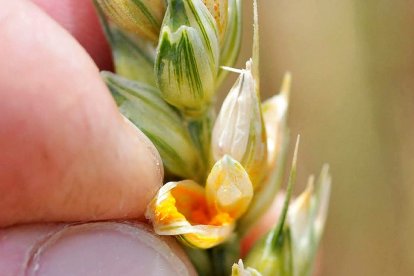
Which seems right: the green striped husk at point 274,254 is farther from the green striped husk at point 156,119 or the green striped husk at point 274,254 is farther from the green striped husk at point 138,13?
the green striped husk at point 138,13

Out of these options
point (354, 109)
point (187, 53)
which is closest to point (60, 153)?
point (187, 53)

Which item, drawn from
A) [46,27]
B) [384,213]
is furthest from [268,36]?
[46,27]

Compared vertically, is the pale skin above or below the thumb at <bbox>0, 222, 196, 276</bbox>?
above

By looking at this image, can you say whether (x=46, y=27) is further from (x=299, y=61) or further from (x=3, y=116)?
(x=299, y=61)

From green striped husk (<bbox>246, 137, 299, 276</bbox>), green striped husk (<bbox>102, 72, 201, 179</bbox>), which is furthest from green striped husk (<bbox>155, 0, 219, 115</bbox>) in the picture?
green striped husk (<bbox>246, 137, 299, 276</bbox>)

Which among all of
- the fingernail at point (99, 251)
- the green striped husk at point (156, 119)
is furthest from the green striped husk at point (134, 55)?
the fingernail at point (99, 251)

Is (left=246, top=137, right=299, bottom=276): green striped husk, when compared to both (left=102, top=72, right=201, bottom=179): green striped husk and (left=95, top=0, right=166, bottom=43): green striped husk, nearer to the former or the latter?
(left=102, top=72, right=201, bottom=179): green striped husk
